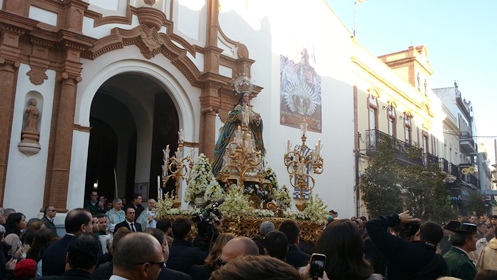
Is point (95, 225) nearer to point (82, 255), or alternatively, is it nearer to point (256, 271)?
point (82, 255)

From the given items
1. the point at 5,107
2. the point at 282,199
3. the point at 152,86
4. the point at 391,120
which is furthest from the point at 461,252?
the point at 391,120

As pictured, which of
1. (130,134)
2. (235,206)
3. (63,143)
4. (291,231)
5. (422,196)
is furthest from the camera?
(130,134)

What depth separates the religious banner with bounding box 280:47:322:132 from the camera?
686 inches

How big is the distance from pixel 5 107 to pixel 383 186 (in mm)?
12487

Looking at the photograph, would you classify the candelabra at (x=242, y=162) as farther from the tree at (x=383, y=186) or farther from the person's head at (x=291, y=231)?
the tree at (x=383, y=186)

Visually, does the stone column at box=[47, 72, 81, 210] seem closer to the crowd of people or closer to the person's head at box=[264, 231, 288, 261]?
the crowd of people

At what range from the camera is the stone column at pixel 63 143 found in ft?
35.1

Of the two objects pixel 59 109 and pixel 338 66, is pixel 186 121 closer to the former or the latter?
pixel 59 109

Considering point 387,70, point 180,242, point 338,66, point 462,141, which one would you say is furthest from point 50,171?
point 462,141

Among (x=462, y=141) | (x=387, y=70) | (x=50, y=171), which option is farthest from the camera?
(x=462, y=141)

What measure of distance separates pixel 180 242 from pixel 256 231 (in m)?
3.15

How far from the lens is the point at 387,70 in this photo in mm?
24859

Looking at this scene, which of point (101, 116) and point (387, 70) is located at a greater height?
point (387, 70)

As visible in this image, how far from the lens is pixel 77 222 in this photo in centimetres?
428
